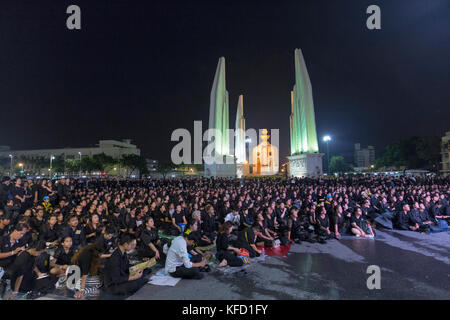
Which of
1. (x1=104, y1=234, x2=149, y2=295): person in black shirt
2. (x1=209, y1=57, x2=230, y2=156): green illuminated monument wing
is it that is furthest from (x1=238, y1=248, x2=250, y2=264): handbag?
(x1=209, y1=57, x2=230, y2=156): green illuminated monument wing

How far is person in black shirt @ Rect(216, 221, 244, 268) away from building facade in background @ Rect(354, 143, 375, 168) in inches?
6973

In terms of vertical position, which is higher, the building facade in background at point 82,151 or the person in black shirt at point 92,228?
the building facade in background at point 82,151

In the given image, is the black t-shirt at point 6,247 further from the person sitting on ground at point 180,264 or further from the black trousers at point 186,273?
the black trousers at point 186,273

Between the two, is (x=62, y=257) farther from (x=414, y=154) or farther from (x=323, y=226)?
(x=414, y=154)

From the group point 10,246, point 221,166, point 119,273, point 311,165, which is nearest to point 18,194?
point 10,246

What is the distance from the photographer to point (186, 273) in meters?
4.63

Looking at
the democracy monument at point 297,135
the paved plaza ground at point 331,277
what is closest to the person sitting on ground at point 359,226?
the paved plaza ground at point 331,277

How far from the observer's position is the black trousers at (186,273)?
4635mm

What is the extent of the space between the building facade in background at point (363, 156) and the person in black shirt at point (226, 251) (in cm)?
17711

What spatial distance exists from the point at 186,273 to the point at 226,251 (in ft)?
3.81

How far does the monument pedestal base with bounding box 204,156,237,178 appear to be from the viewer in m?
34.6
